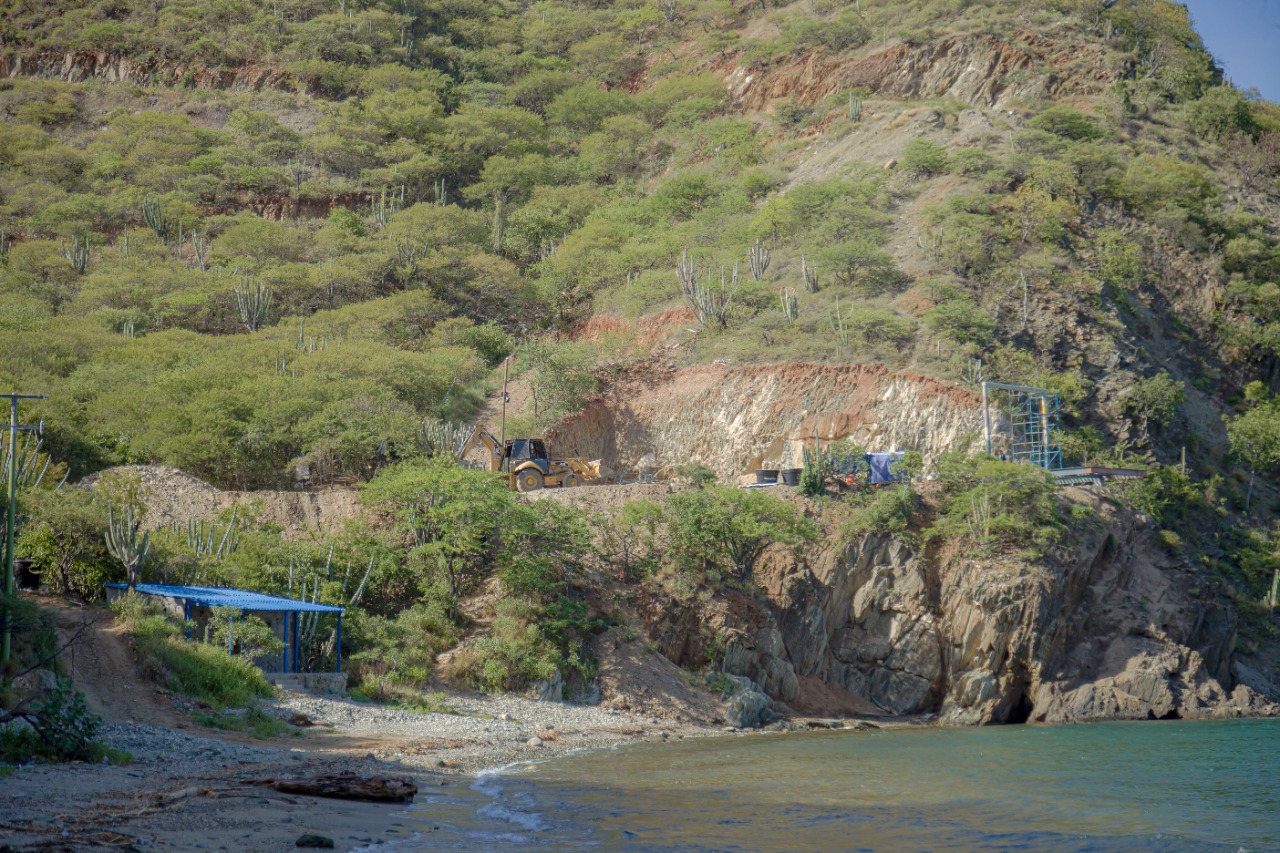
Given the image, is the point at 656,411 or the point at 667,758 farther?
the point at 656,411

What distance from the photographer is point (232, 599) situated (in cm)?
2556

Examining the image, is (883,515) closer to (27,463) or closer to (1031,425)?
(1031,425)

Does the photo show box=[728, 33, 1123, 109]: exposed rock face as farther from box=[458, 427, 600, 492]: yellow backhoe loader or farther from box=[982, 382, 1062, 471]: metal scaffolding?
box=[458, 427, 600, 492]: yellow backhoe loader

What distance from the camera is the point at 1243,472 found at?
151ft

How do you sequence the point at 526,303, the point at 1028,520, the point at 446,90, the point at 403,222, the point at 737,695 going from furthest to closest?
the point at 446,90
the point at 403,222
the point at 526,303
the point at 1028,520
the point at 737,695

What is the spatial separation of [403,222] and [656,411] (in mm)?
29709

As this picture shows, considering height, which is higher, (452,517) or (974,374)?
(974,374)

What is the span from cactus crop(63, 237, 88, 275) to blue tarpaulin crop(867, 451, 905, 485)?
47383mm

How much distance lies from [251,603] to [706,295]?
2850cm

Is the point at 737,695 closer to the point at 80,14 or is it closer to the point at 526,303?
the point at 526,303

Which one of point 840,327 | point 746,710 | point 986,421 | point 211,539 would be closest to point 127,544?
point 211,539

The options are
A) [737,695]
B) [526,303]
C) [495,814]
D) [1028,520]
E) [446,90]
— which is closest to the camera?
[495,814]

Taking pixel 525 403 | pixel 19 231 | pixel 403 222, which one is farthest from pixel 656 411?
pixel 19 231

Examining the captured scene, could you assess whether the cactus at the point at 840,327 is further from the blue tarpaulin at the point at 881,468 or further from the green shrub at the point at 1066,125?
the green shrub at the point at 1066,125
